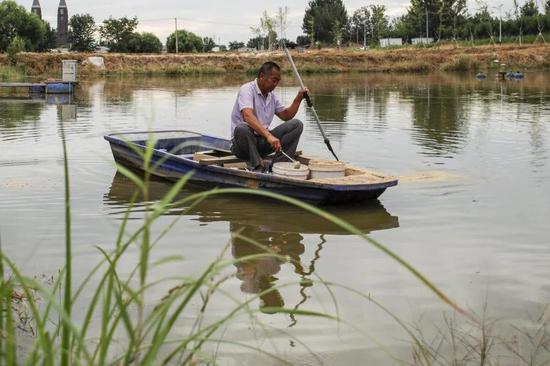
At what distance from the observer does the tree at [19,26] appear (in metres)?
55.6

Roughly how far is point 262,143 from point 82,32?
67305 mm

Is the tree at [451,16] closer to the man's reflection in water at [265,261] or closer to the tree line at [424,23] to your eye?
the tree line at [424,23]

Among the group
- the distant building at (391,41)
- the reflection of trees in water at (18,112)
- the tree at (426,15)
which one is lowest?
the reflection of trees in water at (18,112)

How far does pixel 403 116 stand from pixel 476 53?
3708 centimetres

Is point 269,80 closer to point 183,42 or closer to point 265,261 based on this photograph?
point 265,261

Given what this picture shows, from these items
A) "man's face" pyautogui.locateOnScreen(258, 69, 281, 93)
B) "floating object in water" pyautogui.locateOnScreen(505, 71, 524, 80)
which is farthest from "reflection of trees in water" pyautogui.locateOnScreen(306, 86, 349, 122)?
"floating object in water" pyautogui.locateOnScreen(505, 71, 524, 80)

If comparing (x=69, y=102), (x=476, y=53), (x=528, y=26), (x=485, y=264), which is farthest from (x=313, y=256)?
(x=528, y=26)

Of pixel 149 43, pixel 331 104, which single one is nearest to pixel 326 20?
pixel 149 43

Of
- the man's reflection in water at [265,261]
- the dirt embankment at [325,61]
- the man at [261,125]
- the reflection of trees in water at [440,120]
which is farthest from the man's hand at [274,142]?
the dirt embankment at [325,61]

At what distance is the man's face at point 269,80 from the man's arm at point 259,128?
0.85ft

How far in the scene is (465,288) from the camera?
4.69 m

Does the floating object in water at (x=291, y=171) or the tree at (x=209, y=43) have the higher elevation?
the tree at (x=209, y=43)

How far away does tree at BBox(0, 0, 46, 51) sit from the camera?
5562 cm

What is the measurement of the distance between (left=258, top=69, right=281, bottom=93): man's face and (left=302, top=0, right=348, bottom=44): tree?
7657cm
